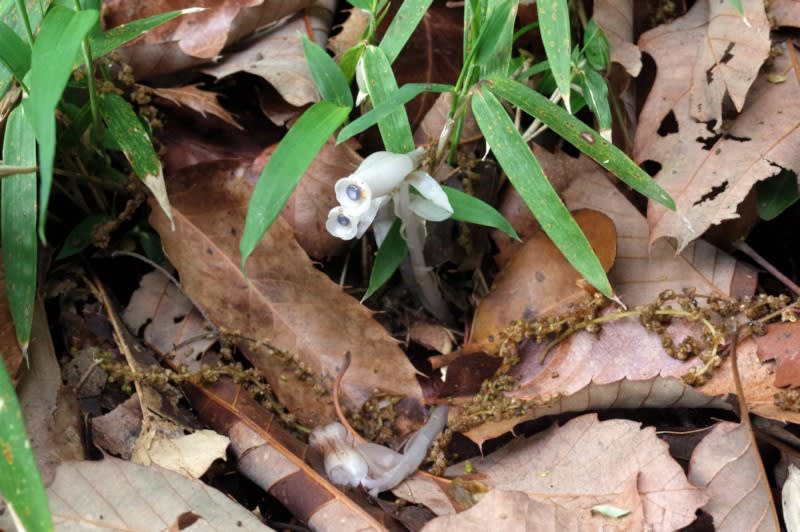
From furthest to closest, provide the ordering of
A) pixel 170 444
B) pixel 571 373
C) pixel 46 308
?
1. pixel 46 308
2. pixel 571 373
3. pixel 170 444

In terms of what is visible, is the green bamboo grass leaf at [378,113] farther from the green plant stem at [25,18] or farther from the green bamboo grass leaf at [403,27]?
the green plant stem at [25,18]

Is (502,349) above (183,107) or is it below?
below

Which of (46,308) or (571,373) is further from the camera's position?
(46,308)

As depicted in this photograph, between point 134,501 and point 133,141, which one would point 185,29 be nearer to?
point 133,141

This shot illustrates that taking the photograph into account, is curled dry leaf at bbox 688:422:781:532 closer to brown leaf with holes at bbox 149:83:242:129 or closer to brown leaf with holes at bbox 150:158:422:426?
brown leaf with holes at bbox 150:158:422:426

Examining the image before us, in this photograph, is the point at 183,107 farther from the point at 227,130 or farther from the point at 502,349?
the point at 502,349

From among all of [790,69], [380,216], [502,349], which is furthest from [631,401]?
[790,69]
